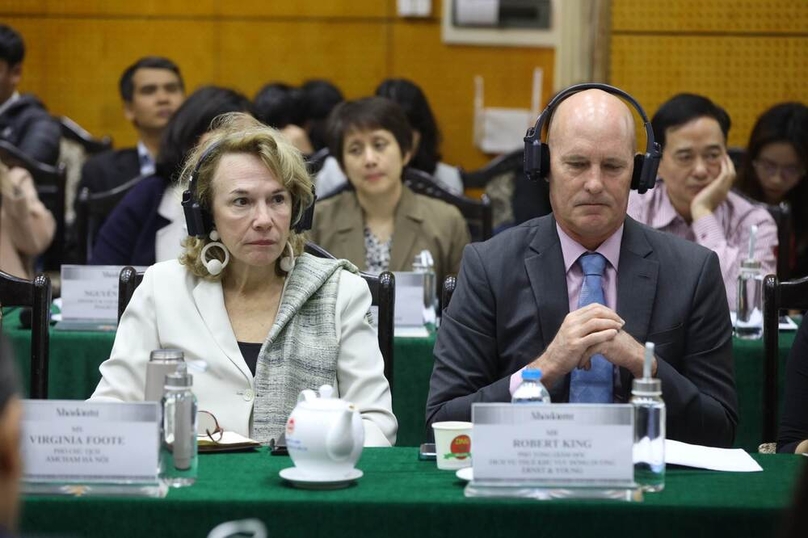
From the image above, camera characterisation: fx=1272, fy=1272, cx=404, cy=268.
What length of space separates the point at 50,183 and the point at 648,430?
3.98 metres

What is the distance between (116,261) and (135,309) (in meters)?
1.66

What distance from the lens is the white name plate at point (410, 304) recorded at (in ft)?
12.3

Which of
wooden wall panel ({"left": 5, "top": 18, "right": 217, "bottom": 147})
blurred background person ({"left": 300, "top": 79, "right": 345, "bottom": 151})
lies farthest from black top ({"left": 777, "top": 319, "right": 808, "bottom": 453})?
wooden wall panel ({"left": 5, "top": 18, "right": 217, "bottom": 147})

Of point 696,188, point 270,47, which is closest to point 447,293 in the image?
point 696,188

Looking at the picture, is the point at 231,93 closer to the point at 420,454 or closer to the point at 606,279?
the point at 606,279

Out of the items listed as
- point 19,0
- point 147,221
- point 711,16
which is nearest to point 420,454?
point 147,221

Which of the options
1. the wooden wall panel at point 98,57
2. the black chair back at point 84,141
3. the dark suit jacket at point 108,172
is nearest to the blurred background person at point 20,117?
the dark suit jacket at point 108,172

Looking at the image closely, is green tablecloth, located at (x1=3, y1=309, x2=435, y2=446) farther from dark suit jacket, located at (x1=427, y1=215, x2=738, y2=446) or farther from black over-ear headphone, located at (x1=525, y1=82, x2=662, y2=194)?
black over-ear headphone, located at (x1=525, y1=82, x2=662, y2=194)

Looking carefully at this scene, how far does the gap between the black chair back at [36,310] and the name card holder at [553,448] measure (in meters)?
1.35

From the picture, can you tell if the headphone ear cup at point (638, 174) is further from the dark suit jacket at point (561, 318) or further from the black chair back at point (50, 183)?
the black chair back at point (50, 183)

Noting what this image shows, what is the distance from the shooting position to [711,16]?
6406mm

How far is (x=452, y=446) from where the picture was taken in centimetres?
210

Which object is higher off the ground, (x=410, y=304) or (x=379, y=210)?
(x=379, y=210)

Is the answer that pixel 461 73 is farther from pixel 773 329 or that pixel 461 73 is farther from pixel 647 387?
pixel 647 387
